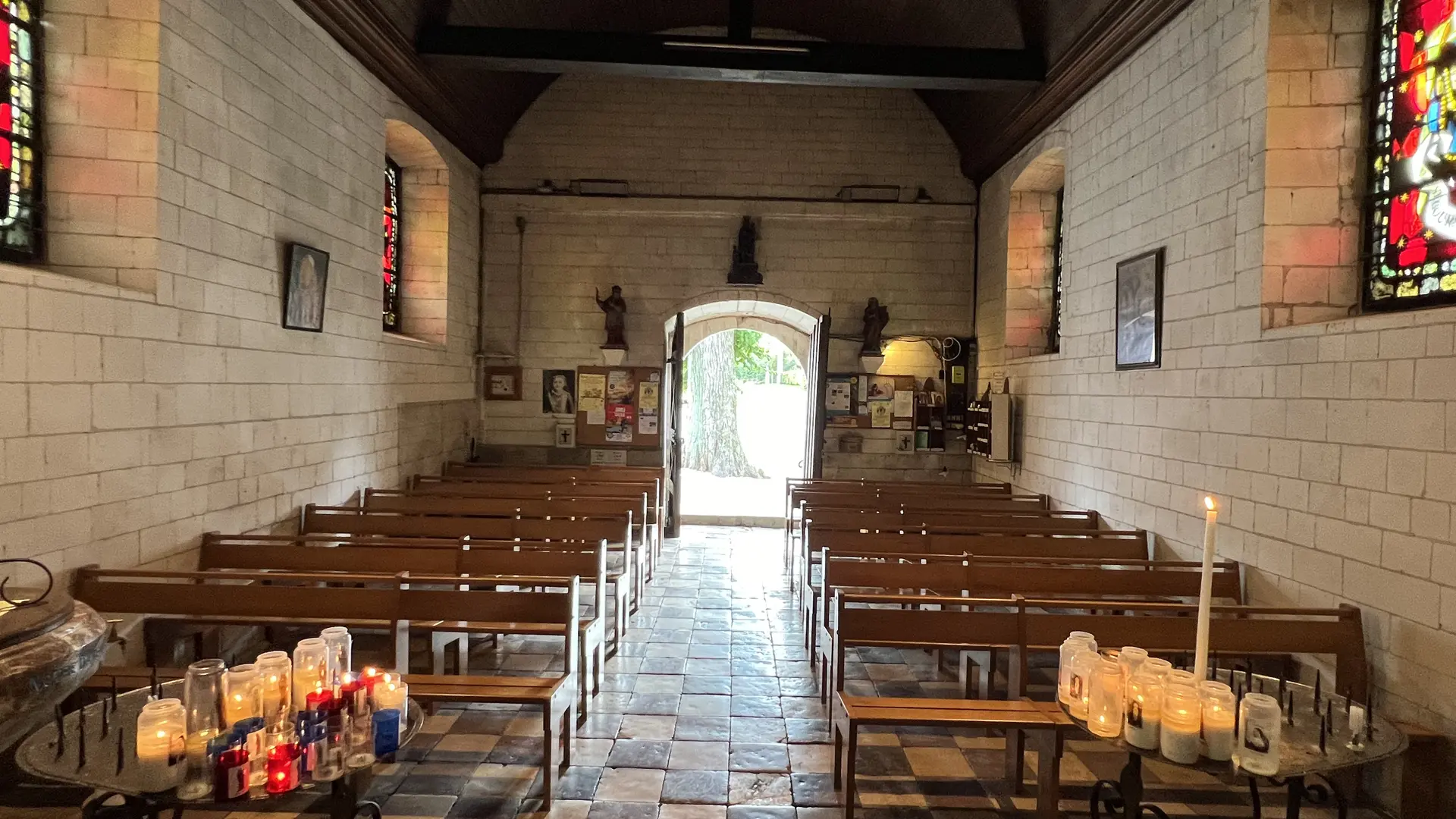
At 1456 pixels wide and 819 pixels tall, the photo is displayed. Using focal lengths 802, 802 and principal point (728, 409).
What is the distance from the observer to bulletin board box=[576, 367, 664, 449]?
835 centimetres

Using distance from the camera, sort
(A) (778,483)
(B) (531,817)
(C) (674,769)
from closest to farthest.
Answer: (B) (531,817) < (C) (674,769) < (A) (778,483)

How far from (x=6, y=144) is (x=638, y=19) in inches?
231

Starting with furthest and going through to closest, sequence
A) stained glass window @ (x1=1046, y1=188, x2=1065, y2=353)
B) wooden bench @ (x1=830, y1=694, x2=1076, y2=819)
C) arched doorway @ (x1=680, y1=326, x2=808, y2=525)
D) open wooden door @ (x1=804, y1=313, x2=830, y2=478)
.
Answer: arched doorway @ (x1=680, y1=326, x2=808, y2=525) < open wooden door @ (x1=804, y1=313, x2=830, y2=478) < stained glass window @ (x1=1046, y1=188, x2=1065, y2=353) < wooden bench @ (x1=830, y1=694, x2=1076, y2=819)

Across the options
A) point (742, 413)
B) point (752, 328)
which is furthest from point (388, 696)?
point (742, 413)

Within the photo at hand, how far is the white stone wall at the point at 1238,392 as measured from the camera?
2.89 meters

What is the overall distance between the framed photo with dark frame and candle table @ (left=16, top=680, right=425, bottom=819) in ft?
14.1

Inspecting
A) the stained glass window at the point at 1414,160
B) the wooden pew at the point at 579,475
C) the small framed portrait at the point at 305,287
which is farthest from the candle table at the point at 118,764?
the wooden pew at the point at 579,475

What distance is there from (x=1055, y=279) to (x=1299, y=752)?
5.96 m

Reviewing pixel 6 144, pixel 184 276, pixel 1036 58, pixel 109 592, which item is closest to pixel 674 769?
pixel 109 592

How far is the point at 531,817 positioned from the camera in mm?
2738

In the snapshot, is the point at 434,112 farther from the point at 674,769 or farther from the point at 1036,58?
the point at 674,769

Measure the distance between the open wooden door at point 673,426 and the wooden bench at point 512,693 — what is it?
5008 mm

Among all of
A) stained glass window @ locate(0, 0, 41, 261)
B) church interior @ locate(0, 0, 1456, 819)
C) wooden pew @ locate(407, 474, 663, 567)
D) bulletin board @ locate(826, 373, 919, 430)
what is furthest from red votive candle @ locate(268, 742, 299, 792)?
bulletin board @ locate(826, 373, 919, 430)

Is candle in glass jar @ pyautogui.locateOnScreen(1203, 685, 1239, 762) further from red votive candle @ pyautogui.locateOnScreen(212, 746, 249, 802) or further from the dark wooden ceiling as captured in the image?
the dark wooden ceiling
